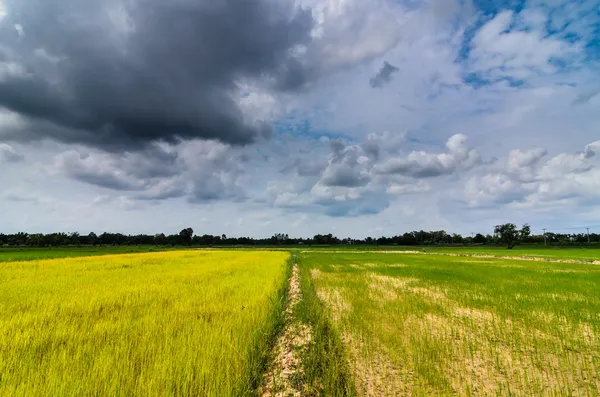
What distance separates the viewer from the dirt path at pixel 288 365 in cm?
376

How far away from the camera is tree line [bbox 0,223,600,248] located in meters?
100

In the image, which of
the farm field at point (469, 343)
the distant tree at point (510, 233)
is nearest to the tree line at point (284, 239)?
the distant tree at point (510, 233)

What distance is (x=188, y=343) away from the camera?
4641 mm

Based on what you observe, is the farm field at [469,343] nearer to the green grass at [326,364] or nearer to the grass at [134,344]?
the green grass at [326,364]

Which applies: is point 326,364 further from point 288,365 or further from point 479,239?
point 479,239

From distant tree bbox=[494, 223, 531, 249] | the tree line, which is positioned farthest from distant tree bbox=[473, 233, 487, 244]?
distant tree bbox=[494, 223, 531, 249]

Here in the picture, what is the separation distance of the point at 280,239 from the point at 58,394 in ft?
491

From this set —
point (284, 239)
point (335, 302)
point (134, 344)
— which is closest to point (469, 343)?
point (335, 302)

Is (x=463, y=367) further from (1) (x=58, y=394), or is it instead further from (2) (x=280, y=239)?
(2) (x=280, y=239)

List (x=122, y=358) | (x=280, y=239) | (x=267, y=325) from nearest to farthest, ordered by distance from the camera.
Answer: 1. (x=122, y=358)
2. (x=267, y=325)
3. (x=280, y=239)

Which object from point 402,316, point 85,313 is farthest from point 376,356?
point 85,313

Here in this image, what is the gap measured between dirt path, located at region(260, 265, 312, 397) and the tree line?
105882mm

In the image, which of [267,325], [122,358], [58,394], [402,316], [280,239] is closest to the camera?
[58,394]

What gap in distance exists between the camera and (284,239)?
149750 millimetres
